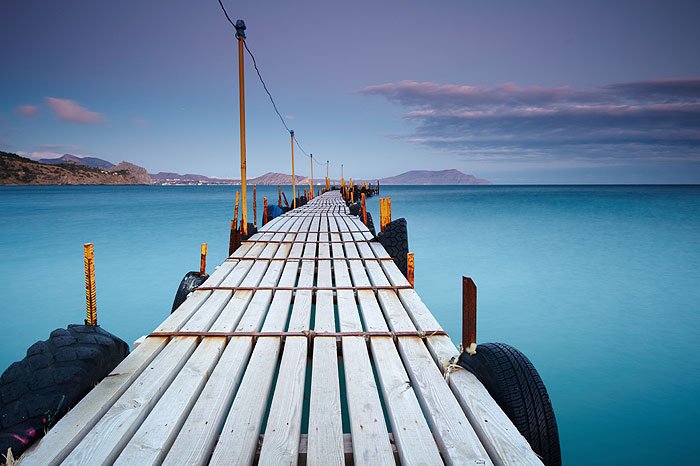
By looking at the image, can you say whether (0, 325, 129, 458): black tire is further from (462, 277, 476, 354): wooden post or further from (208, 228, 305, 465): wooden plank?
(462, 277, 476, 354): wooden post

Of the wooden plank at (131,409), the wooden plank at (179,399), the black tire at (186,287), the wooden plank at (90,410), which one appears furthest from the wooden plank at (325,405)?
the black tire at (186,287)

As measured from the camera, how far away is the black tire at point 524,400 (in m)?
2.43

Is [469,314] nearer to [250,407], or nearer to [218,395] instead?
[250,407]

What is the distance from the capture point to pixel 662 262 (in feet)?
46.7

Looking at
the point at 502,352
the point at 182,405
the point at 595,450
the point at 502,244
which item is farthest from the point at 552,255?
the point at 182,405

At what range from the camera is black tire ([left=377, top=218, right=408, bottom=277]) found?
834cm

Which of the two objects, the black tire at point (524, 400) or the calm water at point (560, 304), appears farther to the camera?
the calm water at point (560, 304)

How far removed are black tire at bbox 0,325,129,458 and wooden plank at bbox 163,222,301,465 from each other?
2.65ft

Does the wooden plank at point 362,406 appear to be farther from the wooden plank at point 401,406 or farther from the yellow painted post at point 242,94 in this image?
the yellow painted post at point 242,94

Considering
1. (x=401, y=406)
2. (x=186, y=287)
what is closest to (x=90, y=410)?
(x=401, y=406)

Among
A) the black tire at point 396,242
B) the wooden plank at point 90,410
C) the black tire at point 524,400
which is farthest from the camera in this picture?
the black tire at point 396,242

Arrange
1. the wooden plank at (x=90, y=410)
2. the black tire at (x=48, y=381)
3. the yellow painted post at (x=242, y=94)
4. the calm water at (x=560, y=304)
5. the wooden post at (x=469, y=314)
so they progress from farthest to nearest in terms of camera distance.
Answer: the yellow painted post at (x=242, y=94)
the calm water at (x=560, y=304)
the wooden post at (x=469, y=314)
the black tire at (x=48, y=381)
the wooden plank at (x=90, y=410)

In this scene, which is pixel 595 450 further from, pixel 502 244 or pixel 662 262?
pixel 502 244

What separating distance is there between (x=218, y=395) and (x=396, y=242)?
6.32m
